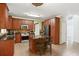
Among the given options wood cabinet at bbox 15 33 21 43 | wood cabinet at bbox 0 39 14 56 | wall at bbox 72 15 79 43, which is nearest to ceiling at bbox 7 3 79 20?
wall at bbox 72 15 79 43

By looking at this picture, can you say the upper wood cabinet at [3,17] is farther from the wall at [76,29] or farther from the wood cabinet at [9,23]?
the wall at [76,29]

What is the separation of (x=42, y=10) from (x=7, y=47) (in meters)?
1.03

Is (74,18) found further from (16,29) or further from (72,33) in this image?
(16,29)

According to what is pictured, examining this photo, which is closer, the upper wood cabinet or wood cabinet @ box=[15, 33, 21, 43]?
the upper wood cabinet

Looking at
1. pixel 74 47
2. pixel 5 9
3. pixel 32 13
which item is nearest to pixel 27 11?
pixel 32 13

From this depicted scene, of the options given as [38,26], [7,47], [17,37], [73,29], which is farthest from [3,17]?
[73,29]

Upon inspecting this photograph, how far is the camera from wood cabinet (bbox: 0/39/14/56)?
235 centimetres

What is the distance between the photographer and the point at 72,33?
270 centimetres

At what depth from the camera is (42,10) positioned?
7.84ft

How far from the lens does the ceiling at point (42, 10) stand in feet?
7.32

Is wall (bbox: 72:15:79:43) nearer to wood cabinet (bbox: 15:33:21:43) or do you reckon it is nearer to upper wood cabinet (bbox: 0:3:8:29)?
wood cabinet (bbox: 15:33:21:43)

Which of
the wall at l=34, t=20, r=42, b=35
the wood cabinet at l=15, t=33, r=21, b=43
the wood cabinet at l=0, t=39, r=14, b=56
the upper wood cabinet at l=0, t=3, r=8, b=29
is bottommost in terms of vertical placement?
the wood cabinet at l=0, t=39, r=14, b=56

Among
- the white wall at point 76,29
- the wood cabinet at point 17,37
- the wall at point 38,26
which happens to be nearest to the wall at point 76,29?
the white wall at point 76,29

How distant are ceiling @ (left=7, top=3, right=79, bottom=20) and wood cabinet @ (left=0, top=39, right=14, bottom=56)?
584 millimetres
